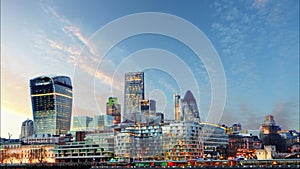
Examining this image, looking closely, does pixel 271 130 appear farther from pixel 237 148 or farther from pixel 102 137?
pixel 102 137

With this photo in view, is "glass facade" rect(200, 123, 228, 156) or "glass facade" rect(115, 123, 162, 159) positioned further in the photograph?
"glass facade" rect(200, 123, 228, 156)

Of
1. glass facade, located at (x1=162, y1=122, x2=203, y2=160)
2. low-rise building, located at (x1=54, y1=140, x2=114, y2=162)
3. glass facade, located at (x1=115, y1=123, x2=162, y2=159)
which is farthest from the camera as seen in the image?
low-rise building, located at (x1=54, y1=140, x2=114, y2=162)

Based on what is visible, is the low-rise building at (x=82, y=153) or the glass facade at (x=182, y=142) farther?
the low-rise building at (x=82, y=153)

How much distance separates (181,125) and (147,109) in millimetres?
A: 86502

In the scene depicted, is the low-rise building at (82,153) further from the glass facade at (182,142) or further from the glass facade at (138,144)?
the glass facade at (182,142)

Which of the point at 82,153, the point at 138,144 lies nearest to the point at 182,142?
the point at 138,144

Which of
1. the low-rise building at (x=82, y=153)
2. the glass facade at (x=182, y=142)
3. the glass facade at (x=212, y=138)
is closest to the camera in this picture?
the glass facade at (x=182, y=142)

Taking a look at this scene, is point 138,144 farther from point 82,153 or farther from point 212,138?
point 212,138

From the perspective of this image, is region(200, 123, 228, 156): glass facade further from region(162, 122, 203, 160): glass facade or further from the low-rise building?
the low-rise building

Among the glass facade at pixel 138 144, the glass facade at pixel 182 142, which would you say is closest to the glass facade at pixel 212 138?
the glass facade at pixel 182 142

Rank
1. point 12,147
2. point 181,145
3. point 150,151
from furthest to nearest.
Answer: point 12,147, point 150,151, point 181,145

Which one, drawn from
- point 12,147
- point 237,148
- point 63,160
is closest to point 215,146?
point 237,148

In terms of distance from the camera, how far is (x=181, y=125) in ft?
368

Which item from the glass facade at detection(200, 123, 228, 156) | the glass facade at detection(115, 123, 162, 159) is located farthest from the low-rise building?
the glass facade at detection(200, 123, 228, 156)
